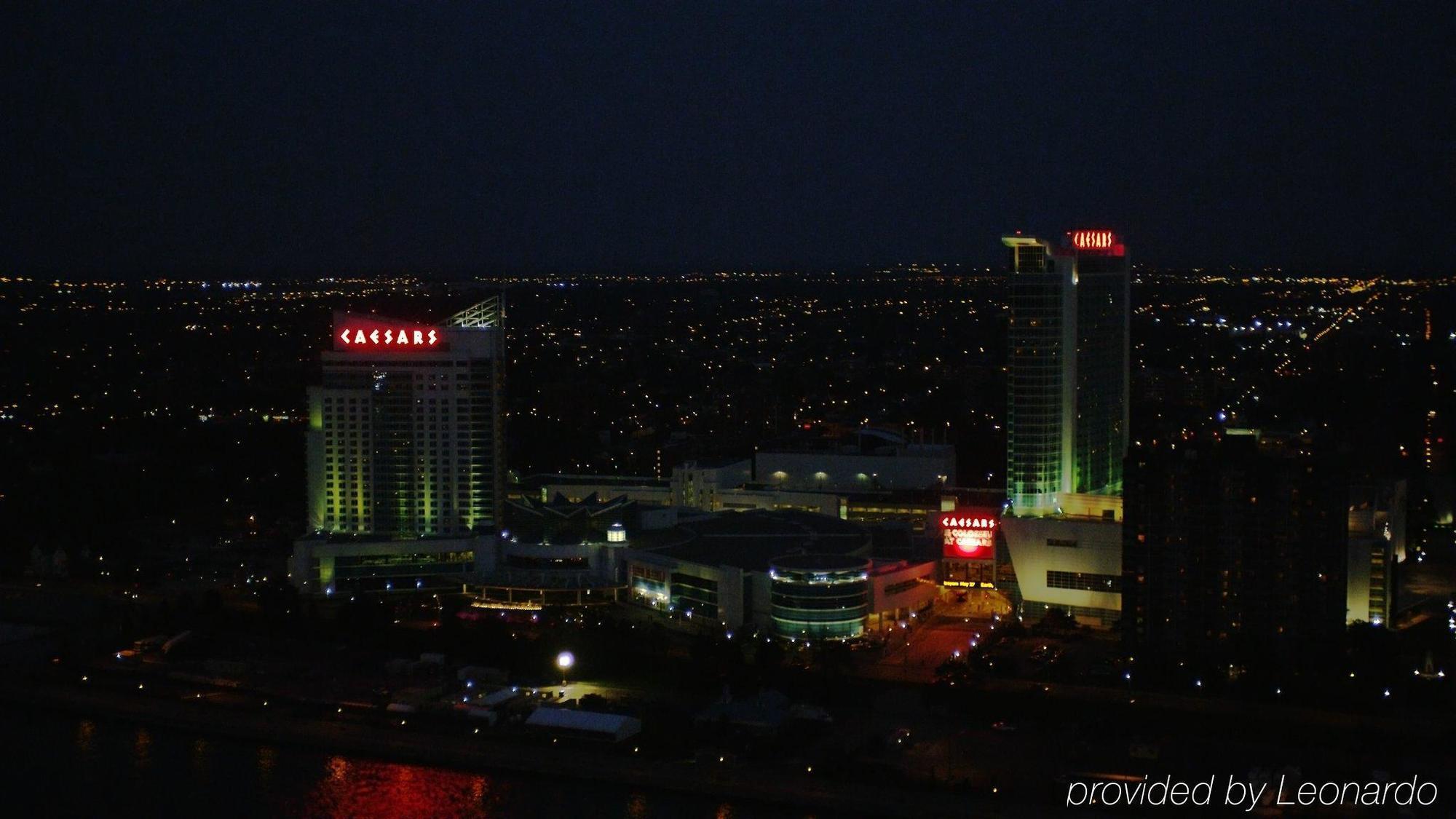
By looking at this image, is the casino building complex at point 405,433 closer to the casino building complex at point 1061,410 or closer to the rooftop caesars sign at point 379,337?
the rooftop caesars sign at point 379,337

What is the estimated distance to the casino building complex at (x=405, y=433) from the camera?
979 inches

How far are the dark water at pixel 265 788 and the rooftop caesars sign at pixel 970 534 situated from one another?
8.60 m

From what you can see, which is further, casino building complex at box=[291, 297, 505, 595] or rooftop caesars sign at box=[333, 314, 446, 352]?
rooftop caesars sign at box=[333, 314, 446, 352]

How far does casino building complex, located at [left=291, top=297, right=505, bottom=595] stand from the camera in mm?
24875

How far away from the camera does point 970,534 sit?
79.3 feet

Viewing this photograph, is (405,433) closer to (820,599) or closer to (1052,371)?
(820,599)

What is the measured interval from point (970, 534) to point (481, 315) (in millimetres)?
7430

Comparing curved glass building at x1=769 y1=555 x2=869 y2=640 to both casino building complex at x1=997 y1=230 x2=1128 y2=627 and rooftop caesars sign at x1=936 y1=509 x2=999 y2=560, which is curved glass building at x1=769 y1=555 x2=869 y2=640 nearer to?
casino building complex at x1=997 y1=230 x2=1128 y2=627

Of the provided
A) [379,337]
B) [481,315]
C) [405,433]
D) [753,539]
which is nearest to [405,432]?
[405,433]

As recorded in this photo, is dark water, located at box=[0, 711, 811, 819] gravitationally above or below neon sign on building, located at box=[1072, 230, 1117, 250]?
below

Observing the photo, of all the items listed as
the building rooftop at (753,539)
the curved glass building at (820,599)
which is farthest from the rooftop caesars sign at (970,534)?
the curved glass building at (820,599)

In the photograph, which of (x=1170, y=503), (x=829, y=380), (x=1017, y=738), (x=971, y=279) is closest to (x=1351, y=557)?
(x=1170, y=503)

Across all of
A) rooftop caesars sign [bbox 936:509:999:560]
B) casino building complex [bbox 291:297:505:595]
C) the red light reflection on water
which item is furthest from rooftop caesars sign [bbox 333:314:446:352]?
the red light reflection on water

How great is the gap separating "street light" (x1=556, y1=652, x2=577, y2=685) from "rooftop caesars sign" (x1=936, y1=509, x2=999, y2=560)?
6179 mm
